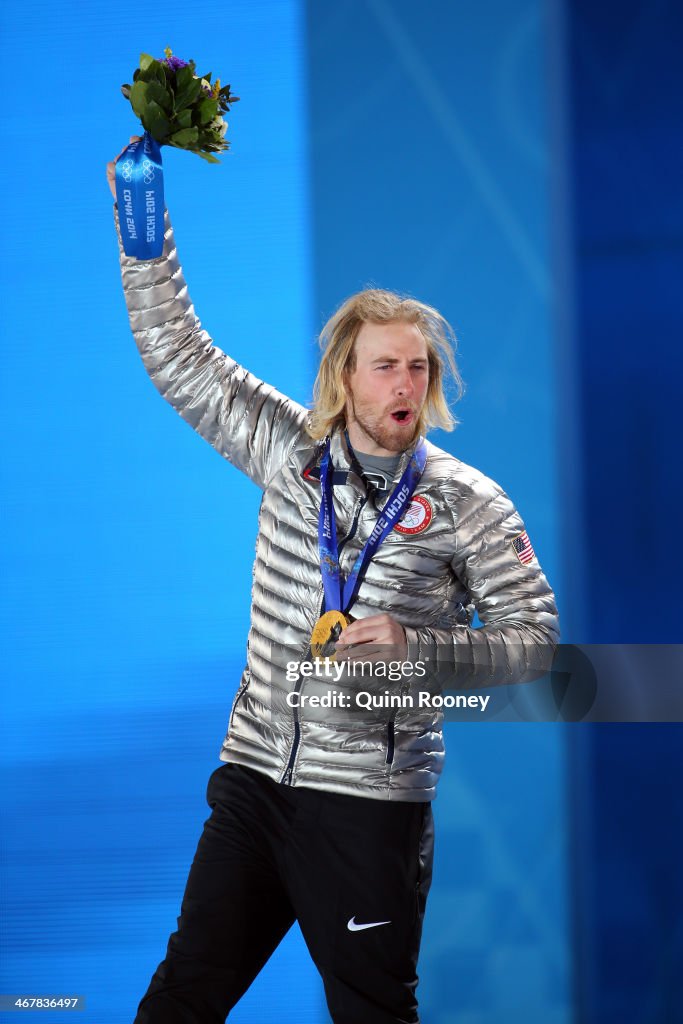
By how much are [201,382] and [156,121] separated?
52 cm

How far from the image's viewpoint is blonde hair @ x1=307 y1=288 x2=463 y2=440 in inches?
87.5

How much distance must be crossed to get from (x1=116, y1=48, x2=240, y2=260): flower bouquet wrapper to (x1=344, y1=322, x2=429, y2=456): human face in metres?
0.47

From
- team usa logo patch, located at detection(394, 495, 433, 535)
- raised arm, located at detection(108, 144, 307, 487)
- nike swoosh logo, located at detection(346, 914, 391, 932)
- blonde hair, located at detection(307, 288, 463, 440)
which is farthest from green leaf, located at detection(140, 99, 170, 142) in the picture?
nike swoosh logo, located at detection(346, 914, 391, 932)

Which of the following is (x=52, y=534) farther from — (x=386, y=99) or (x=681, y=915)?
(x=681, y=915)

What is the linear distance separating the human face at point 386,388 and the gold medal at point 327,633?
0.35m

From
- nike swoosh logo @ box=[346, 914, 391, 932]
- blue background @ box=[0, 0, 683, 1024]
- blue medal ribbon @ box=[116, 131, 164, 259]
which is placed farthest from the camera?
blue background @ box=[0, 0, 683, 1024]

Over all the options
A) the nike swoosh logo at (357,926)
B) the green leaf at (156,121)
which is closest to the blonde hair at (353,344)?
the green leaf at (156,121)

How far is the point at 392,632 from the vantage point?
1982 mm

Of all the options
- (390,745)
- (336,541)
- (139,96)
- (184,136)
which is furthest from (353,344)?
(390,745)

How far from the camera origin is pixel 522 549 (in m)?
2.16

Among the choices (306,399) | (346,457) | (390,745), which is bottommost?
(390,745)

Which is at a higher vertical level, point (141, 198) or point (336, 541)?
point (141, 198)

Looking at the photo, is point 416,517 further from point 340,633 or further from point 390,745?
point 390,745

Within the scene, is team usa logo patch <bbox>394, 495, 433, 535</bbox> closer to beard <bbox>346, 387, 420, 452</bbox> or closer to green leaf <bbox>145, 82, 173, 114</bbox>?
beard <bbox>346, 387, 420, 452</bbox>
